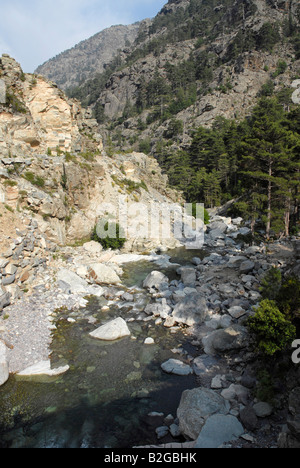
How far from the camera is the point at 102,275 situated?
18.3 metres

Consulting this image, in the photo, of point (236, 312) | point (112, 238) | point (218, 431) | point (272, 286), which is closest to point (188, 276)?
point (236, 312)

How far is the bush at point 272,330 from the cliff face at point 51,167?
44.4 ft

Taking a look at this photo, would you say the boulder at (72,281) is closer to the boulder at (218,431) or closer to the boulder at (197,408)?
the boulder at (197,408)

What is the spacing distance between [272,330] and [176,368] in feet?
12.6

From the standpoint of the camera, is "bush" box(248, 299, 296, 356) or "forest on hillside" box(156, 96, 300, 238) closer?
"bush" box(248, 299, 296, 356)

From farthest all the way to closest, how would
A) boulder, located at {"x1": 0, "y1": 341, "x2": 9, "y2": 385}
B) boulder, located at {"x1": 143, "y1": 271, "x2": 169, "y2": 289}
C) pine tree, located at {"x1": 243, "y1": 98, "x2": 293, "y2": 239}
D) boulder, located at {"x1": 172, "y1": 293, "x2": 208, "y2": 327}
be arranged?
pine tree, located at {"x1": 243, "y1": 98, "x2": 293, "y2": 239}
boulder, located at {"x1": 143, "y1": 271, "x2": 169, "y2": 289}
boulder, located at {"x1": 172, "y1": 293, "x2": 208, "y2": 327}
boulder, located at {"x1": 0, "y1": 341, "x2": 9, "y2": 385}

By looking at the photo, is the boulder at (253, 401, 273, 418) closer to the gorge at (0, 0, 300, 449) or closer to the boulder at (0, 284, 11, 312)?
the gorge at (0, 0, 300, 449)

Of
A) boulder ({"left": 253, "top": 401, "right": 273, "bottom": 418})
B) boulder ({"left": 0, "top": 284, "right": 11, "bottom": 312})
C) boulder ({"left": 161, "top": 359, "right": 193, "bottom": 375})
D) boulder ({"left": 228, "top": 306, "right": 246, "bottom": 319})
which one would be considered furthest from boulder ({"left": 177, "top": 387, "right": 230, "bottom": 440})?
boulder ({"left": 0, "top": 284, "right": 11, "bottom": 312})

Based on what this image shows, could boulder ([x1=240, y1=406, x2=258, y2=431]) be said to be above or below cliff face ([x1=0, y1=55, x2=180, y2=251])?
below

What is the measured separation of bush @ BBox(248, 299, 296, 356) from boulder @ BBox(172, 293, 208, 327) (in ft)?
15.5

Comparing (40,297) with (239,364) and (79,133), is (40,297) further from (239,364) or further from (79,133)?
(79,133)

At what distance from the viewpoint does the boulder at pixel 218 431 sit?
6.18 metres

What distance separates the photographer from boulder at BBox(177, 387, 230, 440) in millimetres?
6791

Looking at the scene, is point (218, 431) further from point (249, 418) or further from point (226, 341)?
point (226, 341)
